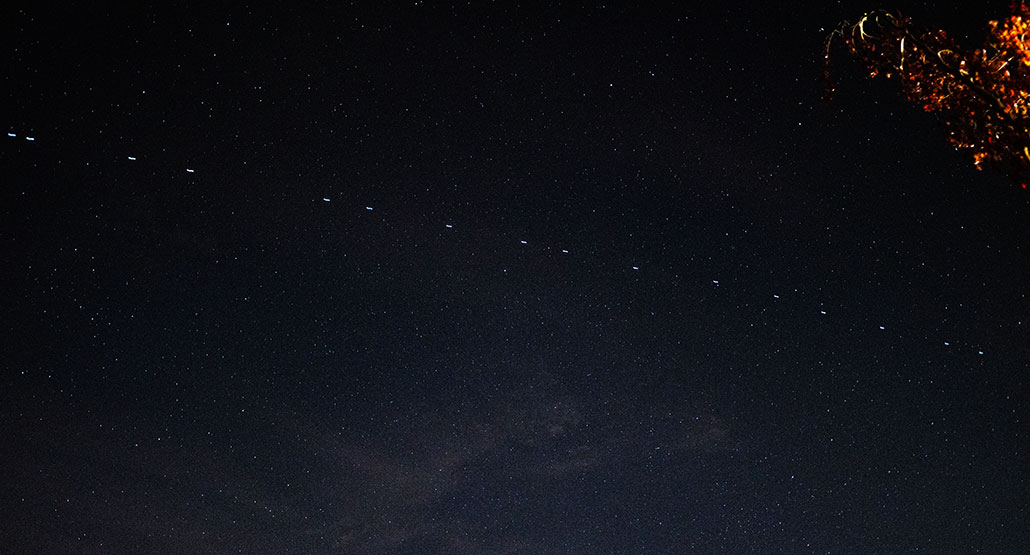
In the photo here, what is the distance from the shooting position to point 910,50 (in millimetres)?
3863

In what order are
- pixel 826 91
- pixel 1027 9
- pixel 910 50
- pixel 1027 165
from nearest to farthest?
pixel 1027 165 < pixel 1027 9 < pixel 910 50 < pixel 826 91

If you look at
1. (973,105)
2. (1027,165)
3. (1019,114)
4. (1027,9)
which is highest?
(1027,9)

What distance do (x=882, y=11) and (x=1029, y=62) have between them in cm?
68

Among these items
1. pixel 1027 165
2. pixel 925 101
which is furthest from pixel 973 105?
pixel 1027 165

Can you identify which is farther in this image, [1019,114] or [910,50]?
[910,50]

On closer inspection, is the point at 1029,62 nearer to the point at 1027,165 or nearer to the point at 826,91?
the point at 1027,165

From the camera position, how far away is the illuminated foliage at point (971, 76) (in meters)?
3.48

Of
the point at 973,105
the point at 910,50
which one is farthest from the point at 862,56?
the point at 973,105

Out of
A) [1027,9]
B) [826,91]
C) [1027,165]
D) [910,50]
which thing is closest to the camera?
[1027,165]

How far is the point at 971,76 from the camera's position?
3.63 meters

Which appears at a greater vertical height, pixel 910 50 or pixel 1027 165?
pixel 910 50

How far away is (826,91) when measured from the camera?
4.15m

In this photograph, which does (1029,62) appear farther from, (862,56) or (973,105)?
(862,56)

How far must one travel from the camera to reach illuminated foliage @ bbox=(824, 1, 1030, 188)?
3.48m
